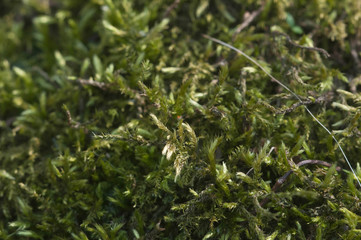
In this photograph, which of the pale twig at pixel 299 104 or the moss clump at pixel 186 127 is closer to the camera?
the moss clump at pixel 186 127

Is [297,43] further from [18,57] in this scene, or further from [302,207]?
[18,57]

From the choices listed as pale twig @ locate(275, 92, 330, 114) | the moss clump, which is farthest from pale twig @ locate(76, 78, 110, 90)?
pale twig @ locate(275, 92, 330, 114)

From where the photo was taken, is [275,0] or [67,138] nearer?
[67,138]

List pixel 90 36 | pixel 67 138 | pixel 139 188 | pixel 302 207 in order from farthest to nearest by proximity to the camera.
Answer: pixel 90 36, pixel 67 138, pixel 139 188, pixel 302 207

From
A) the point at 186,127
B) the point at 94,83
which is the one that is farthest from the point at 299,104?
the point at 94,83

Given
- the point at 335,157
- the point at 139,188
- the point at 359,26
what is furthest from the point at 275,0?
the point at 139,188

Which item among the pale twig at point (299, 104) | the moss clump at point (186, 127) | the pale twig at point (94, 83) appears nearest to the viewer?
the moss clump at point (186, 127)

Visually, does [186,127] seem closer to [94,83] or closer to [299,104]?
[299,104]

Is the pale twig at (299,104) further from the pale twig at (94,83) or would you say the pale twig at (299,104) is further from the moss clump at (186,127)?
the pale twig at (94,83)

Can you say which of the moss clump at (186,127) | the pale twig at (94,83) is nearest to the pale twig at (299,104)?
the moss clump at (186,127)
